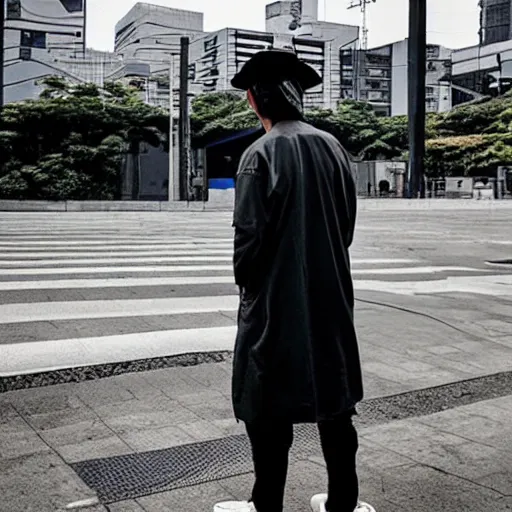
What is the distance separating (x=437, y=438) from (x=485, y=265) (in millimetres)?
9183

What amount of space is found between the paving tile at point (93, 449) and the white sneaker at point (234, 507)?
0.96m

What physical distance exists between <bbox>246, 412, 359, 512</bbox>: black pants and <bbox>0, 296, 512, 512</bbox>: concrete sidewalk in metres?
0.47

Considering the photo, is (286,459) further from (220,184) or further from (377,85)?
(377,85)

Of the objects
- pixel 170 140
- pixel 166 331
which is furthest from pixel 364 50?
pixel 166 331

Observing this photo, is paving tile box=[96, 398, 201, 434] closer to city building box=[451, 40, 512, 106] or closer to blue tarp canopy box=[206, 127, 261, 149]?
blue tarp canopy box=[206, 127, 261, 149]

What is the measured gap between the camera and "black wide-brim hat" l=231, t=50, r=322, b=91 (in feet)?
8.89

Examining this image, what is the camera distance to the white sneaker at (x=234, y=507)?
291cm

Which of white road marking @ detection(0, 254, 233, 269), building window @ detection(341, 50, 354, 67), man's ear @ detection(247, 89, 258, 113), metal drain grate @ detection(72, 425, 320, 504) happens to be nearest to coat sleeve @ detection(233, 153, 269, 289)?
man's ear @ detection(247, 89, 258, 113)

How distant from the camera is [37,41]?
5659 centimetres

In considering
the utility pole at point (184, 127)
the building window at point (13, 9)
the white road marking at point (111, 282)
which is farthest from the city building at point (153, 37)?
the white road marking at point (111, 282)

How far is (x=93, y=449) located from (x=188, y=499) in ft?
2.53

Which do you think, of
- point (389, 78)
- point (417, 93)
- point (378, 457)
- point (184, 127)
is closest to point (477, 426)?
point (378, 457)

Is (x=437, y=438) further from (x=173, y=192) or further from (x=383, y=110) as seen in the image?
(x=383, y=110)

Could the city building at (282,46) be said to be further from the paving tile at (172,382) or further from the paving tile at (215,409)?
the paving tile at (215,409)
